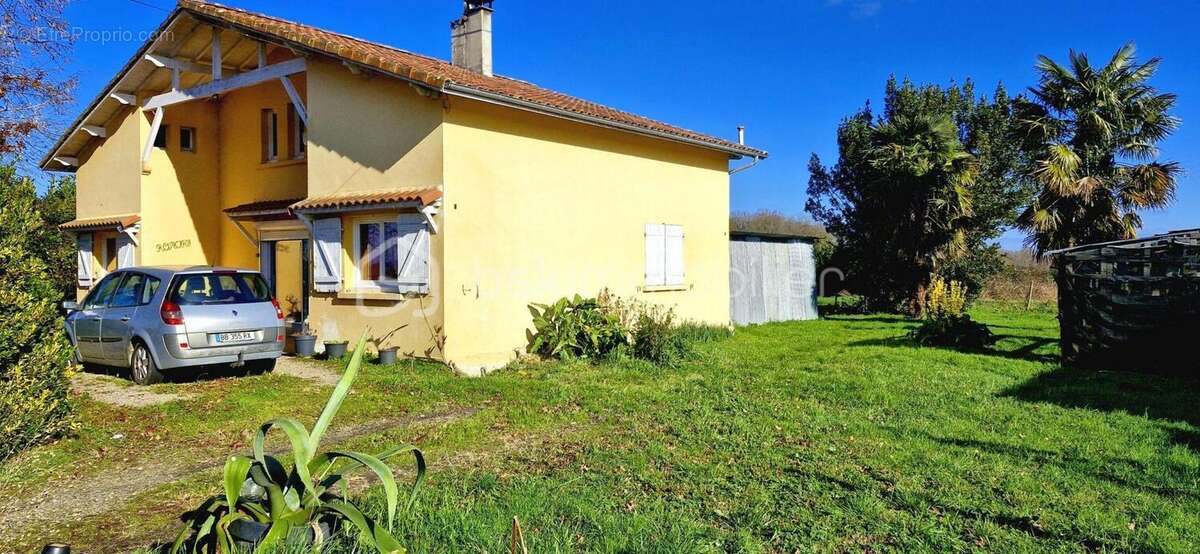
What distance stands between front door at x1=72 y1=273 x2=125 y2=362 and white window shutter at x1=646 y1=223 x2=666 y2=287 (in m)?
8.08

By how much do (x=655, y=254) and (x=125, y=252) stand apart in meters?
10.5

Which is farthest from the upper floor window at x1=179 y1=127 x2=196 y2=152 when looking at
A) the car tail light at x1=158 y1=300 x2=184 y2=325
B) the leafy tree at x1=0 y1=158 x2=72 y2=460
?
the leafy tree at x1=0 y1=158 x2=72 y2=460

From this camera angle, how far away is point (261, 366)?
9828mm

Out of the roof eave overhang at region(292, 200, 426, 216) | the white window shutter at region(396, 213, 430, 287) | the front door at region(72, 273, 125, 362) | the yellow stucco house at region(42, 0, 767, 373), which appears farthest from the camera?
the yellow stucco house at region(42, 0, 767, 373)

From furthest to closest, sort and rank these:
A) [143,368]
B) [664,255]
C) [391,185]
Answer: [664,255], [391,185], [143,368]

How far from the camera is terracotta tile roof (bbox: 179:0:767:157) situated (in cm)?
962

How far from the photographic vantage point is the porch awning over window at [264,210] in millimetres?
12351

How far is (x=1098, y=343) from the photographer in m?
10.1

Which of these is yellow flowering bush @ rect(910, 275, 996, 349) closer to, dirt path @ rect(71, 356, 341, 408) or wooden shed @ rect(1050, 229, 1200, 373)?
wooden shed @ rect(1050, 229, 1200, 373)

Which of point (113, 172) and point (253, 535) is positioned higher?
point (113, 172)

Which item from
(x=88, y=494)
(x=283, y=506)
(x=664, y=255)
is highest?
(x=664, y=255)

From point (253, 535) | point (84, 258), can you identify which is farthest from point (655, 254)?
point (84, 258)

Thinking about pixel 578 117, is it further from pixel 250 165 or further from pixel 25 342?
pixel 25 342

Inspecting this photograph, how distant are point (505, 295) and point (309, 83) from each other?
4613 millimetres
